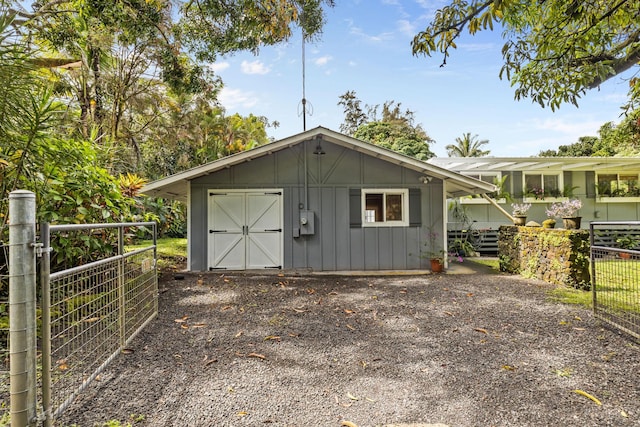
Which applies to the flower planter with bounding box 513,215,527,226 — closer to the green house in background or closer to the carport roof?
the carport roof

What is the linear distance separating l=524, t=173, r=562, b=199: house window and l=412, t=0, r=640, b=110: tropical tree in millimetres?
9239

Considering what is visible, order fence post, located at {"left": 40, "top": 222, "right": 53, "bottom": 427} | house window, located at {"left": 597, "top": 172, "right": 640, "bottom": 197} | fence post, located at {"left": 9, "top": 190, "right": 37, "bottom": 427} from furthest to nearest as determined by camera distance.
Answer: house window, located at {"left": 597, "top": 172, "right": 640, "bottom": 197}
fence post, located at {"left": 40, "top": 222, "right": 53, "bottom": 427}
fence post, located at {"left": 9, "top": 190, "right": 37, "bottom": 427}

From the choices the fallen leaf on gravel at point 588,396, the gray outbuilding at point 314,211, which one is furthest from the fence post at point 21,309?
the gray outbuilding at point 314,211

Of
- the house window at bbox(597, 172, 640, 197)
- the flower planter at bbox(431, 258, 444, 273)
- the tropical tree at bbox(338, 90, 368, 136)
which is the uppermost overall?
the tropical tree at bbox(338, 90, 368, 136)

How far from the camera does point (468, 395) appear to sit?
235 centimetres

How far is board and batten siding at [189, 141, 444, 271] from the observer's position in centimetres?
780

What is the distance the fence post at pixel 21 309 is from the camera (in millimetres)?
1616

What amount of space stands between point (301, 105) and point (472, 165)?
21.2ft

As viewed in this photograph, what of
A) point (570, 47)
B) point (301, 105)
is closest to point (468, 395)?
point (570, 47)

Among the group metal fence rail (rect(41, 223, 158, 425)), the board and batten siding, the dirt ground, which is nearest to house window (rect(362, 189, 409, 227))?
the board and batten siding

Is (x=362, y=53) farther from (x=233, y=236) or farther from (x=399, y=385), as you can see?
(x=399, y=385)

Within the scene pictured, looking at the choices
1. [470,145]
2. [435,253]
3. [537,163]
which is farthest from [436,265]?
[470,145]

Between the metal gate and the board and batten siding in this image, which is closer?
the metal gate

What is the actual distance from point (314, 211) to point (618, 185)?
1225 centimetres
